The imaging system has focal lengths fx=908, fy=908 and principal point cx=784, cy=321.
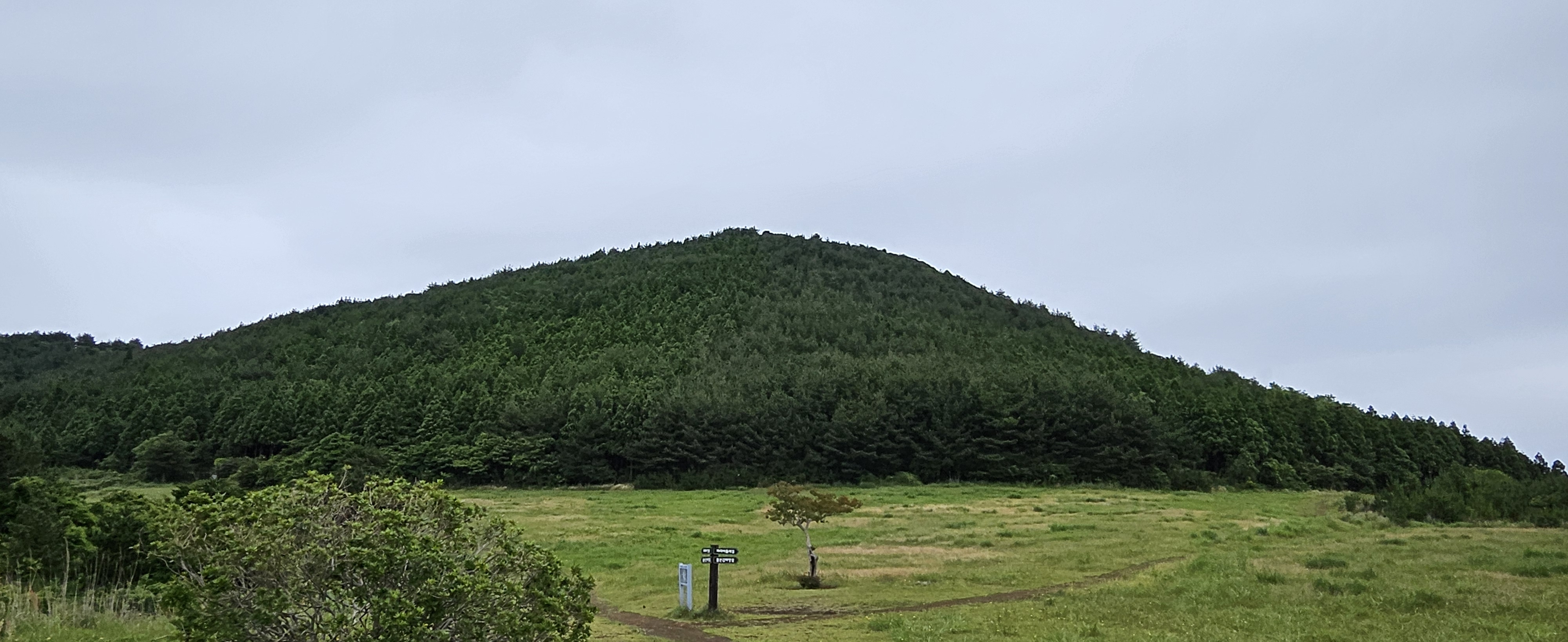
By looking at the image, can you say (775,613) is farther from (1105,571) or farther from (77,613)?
(77,613)

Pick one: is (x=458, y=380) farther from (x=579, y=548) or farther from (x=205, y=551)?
(x=205, y=551)

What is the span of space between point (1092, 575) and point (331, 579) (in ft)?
66.3

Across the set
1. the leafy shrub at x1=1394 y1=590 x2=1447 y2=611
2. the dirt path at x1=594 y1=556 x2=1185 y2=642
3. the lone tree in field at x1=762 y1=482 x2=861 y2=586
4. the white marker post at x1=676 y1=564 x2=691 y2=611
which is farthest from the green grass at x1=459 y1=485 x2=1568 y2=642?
the lone tree in field at x1=762 y1=482 x2=861 y2=586

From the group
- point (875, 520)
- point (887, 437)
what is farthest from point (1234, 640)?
point (887, 437)

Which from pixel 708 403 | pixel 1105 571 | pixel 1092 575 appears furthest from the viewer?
pixel 708 403

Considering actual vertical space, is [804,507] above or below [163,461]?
below

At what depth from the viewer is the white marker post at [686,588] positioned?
698 inches

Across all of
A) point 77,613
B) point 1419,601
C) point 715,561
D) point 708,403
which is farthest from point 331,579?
point 708,403

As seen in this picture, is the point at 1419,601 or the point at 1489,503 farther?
the point at 1489,503

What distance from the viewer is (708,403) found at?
248 feet

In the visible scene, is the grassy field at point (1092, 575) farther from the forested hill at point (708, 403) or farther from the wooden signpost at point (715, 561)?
the forested hill at point (708, 403)

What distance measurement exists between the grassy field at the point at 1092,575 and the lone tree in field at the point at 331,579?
6647 mm

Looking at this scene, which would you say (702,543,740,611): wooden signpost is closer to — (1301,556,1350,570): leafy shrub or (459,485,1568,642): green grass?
(459,485,1568,642): green grass

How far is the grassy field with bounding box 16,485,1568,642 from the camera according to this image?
14500mm
